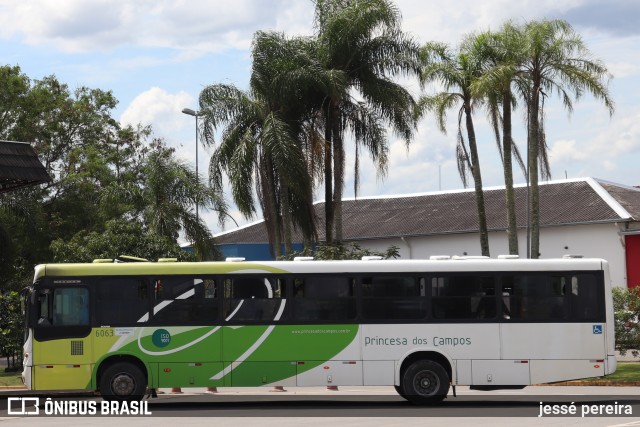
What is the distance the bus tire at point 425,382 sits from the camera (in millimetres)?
21719

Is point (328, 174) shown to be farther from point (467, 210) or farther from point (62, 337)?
point (467, 210)

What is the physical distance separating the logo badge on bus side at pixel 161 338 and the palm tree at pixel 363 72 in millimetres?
12648

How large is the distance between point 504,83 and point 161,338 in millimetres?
15166

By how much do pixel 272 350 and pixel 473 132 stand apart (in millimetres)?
15212

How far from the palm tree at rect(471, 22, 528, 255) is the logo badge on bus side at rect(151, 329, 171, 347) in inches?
561

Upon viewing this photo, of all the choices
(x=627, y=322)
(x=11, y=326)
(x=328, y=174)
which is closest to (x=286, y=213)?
(x=328, y=174)

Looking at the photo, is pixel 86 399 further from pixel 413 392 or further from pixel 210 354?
pixel 413 392

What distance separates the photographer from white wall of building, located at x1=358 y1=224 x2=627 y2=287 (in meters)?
52.2

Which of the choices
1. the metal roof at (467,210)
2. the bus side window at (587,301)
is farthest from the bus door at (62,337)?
the metal roof at (467,210)

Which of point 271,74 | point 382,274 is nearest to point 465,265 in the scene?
point 382,274

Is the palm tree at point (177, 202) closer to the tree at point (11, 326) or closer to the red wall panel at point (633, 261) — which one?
the tree at point (11, 326)

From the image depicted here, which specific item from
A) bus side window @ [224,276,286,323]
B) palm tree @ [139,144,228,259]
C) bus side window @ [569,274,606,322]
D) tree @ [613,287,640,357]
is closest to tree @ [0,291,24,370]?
palm tree @ [139,144,228,259]

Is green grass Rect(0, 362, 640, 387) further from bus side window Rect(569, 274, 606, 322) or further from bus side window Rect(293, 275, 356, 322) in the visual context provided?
bus side window Rect(293, 275, 356, 322)

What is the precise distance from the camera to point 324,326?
21.9m
